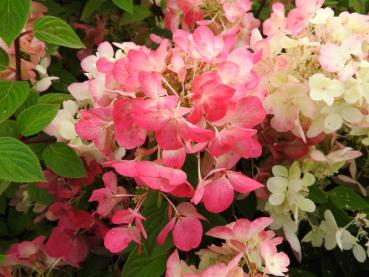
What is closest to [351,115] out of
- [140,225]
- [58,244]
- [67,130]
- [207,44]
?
[207,44]

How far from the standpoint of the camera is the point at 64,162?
3.39 feet

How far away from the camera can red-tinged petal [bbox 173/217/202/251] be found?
86 cm

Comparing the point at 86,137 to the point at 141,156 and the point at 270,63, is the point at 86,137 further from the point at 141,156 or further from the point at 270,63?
the point at 270,63

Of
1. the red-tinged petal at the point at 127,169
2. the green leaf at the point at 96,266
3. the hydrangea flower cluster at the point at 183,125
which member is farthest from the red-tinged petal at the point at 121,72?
the green leaf at the point at 96,266

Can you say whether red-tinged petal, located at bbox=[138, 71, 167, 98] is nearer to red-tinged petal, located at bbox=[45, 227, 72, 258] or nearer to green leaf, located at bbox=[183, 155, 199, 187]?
green leaf, located at bbox=[183, 155, 199, 187]

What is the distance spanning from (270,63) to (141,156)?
0.25m

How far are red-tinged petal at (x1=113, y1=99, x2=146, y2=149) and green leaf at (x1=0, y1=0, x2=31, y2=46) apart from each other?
0.79ft

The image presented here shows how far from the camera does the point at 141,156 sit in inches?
34.0

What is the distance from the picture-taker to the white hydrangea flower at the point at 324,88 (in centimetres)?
88

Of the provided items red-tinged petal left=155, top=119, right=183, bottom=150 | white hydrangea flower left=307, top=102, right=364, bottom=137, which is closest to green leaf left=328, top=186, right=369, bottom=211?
white hydrangea flower left=307, top=102, right=364, bottom=137

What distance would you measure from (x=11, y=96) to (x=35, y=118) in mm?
54

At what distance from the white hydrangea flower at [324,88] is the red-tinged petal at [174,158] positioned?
0.69ft

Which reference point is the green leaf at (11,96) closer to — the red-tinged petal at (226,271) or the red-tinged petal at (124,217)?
the red-tinged petal at (124,217)

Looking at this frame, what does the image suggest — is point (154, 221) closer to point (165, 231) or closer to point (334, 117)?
point (165, 231)
